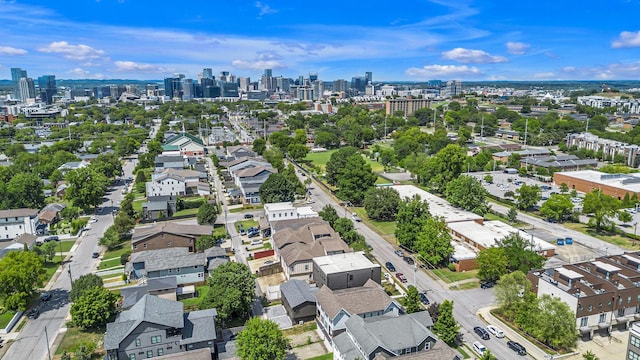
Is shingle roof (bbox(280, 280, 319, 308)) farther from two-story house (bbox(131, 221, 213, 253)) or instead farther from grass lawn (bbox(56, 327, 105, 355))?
two-story house (bbox(131, 221, 213, 253))

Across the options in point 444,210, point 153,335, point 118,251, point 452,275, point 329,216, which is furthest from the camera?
point 444,210

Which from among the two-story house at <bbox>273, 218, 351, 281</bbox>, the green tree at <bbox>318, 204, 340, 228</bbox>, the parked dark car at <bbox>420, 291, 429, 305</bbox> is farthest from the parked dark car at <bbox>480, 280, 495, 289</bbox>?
the green tree at <bbox>318, 204, 340, 228</bbox>

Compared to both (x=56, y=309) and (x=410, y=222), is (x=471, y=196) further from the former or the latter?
(x=56, y=309)

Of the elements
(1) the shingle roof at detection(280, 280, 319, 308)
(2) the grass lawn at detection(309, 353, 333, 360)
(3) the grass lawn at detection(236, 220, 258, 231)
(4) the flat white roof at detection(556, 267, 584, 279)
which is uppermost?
(4) the flat white roof at detection(556, 267, 584, 279)

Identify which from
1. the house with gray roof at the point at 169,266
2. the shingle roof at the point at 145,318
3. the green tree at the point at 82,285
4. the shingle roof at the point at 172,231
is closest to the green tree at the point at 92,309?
the green tree at the point at 82,285

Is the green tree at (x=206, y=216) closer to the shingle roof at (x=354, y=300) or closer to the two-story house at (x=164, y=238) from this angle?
the two-story house at (x=164, y=238)

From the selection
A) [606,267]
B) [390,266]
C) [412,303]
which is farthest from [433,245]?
[606,267]
